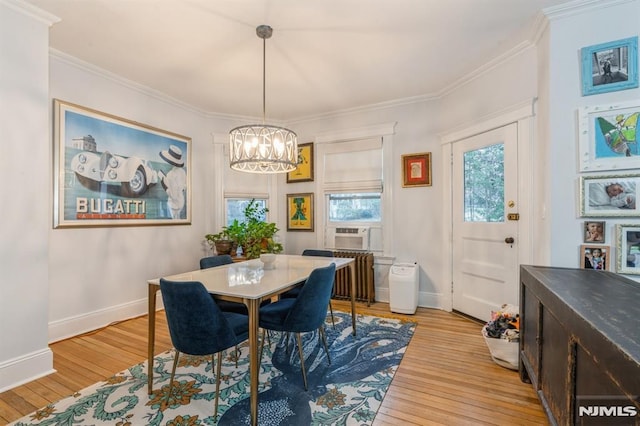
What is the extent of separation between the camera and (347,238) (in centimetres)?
436

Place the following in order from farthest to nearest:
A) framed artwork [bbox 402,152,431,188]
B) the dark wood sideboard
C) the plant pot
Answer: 1. the plant pot
2. framed artwork [bbox 402,152,431,188]
3. the dark wood sideboard

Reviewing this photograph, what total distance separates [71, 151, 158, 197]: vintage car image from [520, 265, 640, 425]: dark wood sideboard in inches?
154

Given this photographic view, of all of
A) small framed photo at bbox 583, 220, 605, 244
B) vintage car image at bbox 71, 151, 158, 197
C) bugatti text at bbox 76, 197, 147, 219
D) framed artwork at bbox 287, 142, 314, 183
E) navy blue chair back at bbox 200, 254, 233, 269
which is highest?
framed artwork at bbox 287, 142, 314, 183

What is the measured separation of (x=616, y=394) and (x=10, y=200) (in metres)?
3.41

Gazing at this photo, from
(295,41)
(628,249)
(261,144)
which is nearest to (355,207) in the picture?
(261,144)

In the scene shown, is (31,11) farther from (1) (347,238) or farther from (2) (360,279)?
(2) (360,279)

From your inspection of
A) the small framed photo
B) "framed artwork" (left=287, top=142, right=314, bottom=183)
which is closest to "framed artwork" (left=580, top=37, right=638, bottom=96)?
the small framed photo

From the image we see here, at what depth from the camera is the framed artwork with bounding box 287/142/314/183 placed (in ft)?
15.4

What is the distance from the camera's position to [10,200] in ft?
7.14

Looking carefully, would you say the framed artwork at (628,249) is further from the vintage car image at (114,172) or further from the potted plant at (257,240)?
the vintage car image at (114,172)

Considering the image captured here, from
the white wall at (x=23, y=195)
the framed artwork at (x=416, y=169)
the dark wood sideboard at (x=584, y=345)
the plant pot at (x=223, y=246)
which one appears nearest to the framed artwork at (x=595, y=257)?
the dark wood sideboard at (x=584, y=345)

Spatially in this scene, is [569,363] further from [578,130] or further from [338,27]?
[338,27]

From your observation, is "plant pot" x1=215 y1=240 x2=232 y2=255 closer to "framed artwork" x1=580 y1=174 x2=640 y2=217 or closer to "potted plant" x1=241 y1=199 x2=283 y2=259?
"potted plant" x1=241 y1=199 x2=283 y2=259

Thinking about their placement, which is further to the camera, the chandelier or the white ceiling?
the chandelier
